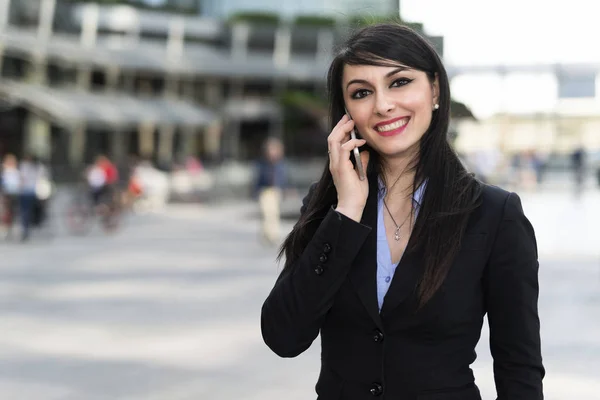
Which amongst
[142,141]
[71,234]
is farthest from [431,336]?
[142,141]

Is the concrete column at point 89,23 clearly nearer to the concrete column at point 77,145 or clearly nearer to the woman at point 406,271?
the concrete column at point 77,145

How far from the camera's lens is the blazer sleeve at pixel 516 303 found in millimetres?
1876

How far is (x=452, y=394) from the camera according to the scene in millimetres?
1878

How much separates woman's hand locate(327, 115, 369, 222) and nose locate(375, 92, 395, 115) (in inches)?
3.9

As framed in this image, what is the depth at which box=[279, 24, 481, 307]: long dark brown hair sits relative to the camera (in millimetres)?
1891

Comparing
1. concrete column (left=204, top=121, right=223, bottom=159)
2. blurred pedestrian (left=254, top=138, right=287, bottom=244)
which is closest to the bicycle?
blurred pedestrian (left=254, top=138, right=287, bottom=244)

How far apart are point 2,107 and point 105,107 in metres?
10.8

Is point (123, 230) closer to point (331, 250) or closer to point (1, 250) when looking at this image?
point (1, 250)

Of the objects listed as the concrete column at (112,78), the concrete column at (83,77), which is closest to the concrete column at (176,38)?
the concrete column at (112,78)

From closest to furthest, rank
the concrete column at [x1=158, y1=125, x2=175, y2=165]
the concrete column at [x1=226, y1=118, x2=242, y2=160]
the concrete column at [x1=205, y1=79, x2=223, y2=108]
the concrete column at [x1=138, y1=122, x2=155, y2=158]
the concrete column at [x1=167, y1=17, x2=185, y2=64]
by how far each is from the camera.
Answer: the concrete column at [x1=138, y1=122, x2=155, y2=158]
the concrete column at [x1=158, y1=125, x2=175, y2=165]
the concrete column at [x1=167, y1=17, x2=185, y2=64]
the concrete column at [x1=205, y1=79, x2=223, y2=108]
the concrete column at [x1=226, y1=118, x2=242, y2=160]

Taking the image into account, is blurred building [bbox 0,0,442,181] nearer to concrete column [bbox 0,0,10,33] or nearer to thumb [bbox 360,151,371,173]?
concrete column [bbox 0,0,10,33]

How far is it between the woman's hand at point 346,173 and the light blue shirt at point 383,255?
79mm

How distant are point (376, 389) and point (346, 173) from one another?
52cm

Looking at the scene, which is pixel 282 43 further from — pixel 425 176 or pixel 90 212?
pixel 425 176
